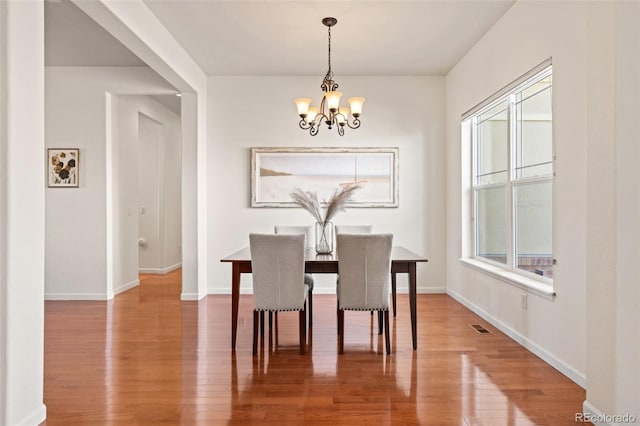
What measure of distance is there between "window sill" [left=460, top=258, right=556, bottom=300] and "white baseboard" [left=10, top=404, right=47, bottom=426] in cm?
308

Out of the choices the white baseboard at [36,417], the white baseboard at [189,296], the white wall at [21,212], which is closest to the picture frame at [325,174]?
the white baseboard at [189,296]

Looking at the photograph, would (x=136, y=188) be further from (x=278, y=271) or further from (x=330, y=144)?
(x=278, y=271)

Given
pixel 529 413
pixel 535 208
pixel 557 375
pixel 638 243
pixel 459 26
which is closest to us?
pixel 638 243

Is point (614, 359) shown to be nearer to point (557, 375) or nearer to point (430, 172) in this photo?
point (557, 375)

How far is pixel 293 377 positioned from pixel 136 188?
177 inches

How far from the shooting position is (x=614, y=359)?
1.94 m

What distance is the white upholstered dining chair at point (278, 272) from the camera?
121 inches

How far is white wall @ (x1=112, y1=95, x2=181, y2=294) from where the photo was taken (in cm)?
550

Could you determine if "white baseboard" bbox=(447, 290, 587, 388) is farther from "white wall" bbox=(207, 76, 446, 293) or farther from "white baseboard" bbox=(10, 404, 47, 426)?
"white baseboard" bbox=(10, 404, 47, 426)

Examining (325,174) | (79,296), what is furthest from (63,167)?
(325,174)

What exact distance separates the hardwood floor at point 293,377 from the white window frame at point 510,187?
1.66 feet

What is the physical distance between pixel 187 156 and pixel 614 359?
4.53 metres

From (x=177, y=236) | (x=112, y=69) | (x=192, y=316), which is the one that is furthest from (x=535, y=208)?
(x=177, y=236)

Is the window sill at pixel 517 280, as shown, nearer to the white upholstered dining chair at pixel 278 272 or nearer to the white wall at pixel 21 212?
the white upholstered dining chair at pixel 278 272
